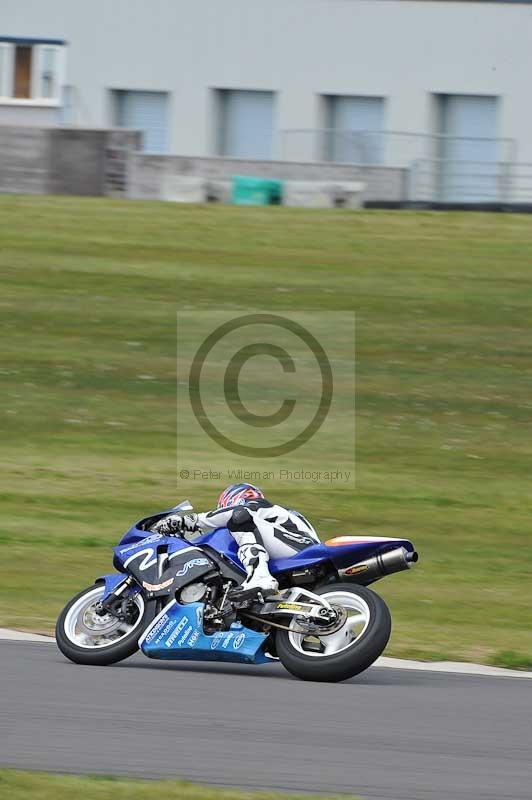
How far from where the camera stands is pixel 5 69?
41875 millimetres

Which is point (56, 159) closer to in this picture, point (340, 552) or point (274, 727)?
point (340, 552)

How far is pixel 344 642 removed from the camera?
8.48m

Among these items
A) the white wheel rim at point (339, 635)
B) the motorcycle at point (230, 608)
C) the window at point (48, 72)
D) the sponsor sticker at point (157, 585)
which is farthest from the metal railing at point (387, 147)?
the white wheel rim at point (339, 635)

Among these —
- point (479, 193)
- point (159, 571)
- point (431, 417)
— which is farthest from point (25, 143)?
point (159, 571)

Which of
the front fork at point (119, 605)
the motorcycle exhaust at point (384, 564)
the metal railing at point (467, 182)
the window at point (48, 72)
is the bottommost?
the front fork at point (119, 605)

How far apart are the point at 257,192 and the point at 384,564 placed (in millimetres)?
24108

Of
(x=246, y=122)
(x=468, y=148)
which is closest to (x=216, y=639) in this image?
(x=468, y=148)

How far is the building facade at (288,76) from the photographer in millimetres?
36719

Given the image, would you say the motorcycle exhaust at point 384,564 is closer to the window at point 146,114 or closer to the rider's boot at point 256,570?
the rider's boot at point 256,570

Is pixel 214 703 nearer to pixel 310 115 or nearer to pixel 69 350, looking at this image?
pixel 69 350

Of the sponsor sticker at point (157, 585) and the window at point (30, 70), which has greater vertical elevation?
the window at point (30, 70)

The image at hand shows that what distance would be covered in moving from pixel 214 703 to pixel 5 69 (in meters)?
36.0

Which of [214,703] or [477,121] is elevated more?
[477,121]

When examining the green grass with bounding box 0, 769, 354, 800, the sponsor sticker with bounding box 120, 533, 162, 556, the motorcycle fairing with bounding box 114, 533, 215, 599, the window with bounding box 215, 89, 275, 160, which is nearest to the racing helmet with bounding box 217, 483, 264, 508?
the motorcycle fairing with bounding box 114, 533, 215, 599
